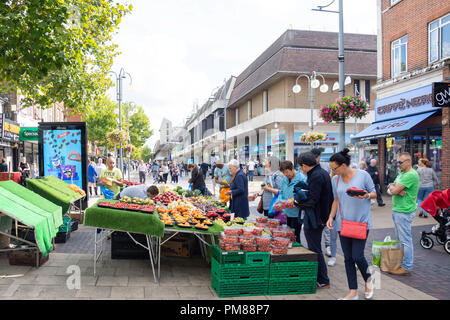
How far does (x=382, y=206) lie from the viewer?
1512cm

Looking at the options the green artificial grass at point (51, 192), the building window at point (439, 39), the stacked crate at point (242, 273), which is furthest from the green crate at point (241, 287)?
the building window at point (439, 39)

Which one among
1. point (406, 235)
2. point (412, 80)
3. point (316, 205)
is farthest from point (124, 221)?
point (412, 80)

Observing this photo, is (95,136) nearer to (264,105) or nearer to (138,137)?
(138,137)

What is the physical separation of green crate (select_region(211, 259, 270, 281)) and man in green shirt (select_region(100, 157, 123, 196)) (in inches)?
199

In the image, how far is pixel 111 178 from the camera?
9594 millimetres

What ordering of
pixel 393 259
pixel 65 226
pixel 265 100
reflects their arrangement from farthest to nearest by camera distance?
pixel 265 100 → pixel 65 226 → pixel 393 259

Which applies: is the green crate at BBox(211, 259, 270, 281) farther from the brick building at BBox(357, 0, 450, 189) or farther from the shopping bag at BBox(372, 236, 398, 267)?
the brick building at BBox(357, 0, 450, 189)

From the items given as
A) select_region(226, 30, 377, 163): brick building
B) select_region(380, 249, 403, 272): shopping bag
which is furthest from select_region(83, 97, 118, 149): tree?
select_region(380, 249, 403, 272): shopping bag

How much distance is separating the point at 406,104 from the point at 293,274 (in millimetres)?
14094

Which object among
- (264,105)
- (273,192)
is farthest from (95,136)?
(273,192)

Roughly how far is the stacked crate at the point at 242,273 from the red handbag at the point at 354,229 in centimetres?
107

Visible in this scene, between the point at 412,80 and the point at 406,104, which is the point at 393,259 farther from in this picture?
the point at 412,80

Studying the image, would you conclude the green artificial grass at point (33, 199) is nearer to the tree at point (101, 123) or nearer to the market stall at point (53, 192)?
the market stall at point (53, 192)

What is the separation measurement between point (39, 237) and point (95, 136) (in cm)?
5019
